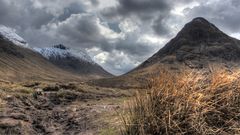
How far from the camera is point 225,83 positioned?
6.95 metres

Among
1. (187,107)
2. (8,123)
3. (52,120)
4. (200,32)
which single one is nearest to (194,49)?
(200,32)

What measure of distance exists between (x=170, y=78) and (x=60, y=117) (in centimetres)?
699

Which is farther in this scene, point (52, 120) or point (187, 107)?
point (52, 120)

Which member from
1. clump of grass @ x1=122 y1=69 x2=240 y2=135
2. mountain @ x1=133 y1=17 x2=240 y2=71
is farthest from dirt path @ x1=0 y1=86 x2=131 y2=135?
mountain @ x1=133 y1=17 x2=240 y2=71

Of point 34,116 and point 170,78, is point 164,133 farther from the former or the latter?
point 34,116

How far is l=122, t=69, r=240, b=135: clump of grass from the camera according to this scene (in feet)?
20.2

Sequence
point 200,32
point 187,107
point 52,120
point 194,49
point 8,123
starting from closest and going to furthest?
point 187,107
point 8,123
point 52,120
point 194,49
point 200,32

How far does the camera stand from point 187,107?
6.29m

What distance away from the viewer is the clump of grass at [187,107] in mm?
6156

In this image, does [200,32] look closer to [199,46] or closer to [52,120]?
[199,46]

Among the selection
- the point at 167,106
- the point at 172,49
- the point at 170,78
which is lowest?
the point at 167,106

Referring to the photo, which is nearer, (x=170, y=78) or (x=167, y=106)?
(x=167, y=106)

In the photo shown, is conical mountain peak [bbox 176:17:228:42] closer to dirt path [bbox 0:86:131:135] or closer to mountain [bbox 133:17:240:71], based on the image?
mountain [bbox 133:17:240:71]

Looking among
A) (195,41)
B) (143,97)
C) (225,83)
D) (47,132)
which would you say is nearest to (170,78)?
(143,97)
